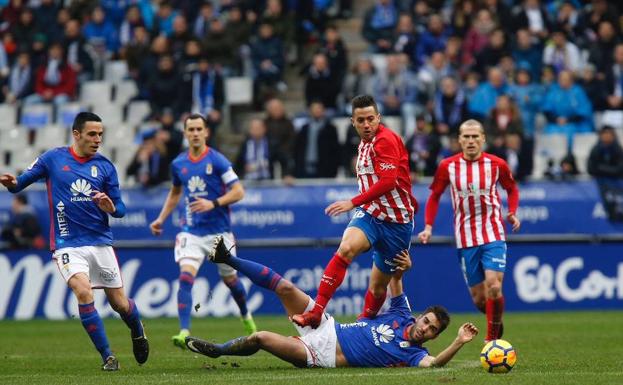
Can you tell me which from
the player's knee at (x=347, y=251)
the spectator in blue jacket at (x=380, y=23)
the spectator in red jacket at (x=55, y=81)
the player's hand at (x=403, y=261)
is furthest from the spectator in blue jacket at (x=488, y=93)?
the player's knee at (x=347, y=251)

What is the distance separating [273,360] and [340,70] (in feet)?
41.0

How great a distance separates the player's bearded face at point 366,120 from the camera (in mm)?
13234

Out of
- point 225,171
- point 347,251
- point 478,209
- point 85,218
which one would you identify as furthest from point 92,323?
point 478,209

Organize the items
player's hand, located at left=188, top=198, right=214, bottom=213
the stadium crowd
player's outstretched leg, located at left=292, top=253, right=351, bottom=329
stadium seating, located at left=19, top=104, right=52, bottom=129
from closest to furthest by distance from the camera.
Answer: player's outstretched leg, located at left=292, top=253, right=351, bottom=329 < player's hand, located at left=188, top=198, right=214, bottom=213 < the stadium crowd < stadium seating, located at left=19, top=104, right=52, bottom=129

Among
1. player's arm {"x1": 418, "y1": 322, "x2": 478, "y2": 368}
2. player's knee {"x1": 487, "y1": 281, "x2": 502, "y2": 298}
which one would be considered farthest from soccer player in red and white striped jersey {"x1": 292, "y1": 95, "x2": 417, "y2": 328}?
player's knee {"x1": 487, "y1": 281, "x2": 502, "y2": 298}

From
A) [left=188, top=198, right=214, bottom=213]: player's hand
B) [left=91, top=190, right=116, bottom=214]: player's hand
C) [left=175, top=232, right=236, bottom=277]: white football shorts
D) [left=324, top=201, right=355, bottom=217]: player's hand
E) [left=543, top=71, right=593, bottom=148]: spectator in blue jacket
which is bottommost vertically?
[left=175, top=232, right=236, bottom=277]: white football shorts

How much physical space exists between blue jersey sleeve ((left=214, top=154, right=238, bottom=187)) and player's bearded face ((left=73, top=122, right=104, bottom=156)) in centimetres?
345

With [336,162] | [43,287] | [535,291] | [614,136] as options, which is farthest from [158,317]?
[614,136]

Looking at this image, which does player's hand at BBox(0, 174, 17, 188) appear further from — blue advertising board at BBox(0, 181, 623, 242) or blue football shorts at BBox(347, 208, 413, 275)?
blue advertising board at BBox(0, 181, 623, 242)

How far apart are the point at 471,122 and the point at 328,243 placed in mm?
8380

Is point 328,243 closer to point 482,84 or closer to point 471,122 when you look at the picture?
point 482,84

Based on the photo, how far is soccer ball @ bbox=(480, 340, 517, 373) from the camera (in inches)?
466

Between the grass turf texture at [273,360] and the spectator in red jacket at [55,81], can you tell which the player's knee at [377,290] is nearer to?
the grass turf texture at [273,360]

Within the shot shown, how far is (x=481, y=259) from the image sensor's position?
14.9 metres
